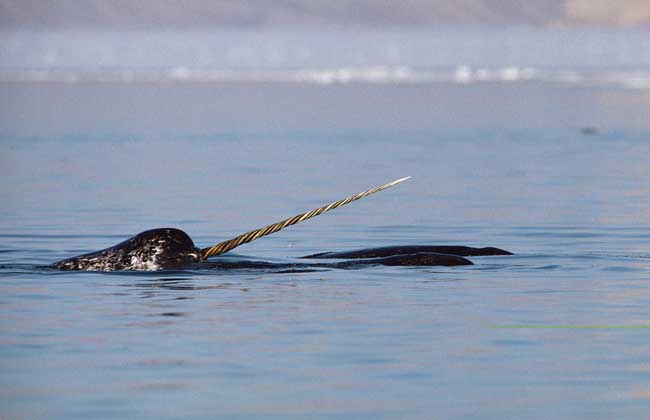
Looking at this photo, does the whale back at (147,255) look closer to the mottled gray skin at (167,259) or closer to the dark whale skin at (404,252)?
the mottled gray skin at (167,259)

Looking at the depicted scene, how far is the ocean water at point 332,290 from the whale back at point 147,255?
230mm

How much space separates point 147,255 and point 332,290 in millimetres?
2176

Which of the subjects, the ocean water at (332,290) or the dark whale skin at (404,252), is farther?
the dark whale skin at (404,252)

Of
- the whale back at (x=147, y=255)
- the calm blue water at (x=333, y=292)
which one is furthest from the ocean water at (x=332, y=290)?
the whale back at (x=147, y=255)

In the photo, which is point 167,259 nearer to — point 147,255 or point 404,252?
point 147,255

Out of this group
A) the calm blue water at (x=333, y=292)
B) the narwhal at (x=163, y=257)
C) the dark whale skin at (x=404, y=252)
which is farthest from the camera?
the dark whale skin at (x=404, y=252)

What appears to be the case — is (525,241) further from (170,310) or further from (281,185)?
(281,185)

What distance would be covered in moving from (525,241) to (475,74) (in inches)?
4833

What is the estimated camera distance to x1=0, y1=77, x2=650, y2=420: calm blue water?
1073 cm

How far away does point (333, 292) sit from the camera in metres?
15.1

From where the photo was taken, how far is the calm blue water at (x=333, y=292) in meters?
10.7

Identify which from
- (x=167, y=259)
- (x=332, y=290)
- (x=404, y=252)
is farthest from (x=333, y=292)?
(x=404, y=252)

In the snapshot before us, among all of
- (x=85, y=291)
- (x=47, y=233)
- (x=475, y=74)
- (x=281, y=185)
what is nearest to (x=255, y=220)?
(x=47, y=233)

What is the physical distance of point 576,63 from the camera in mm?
179875
